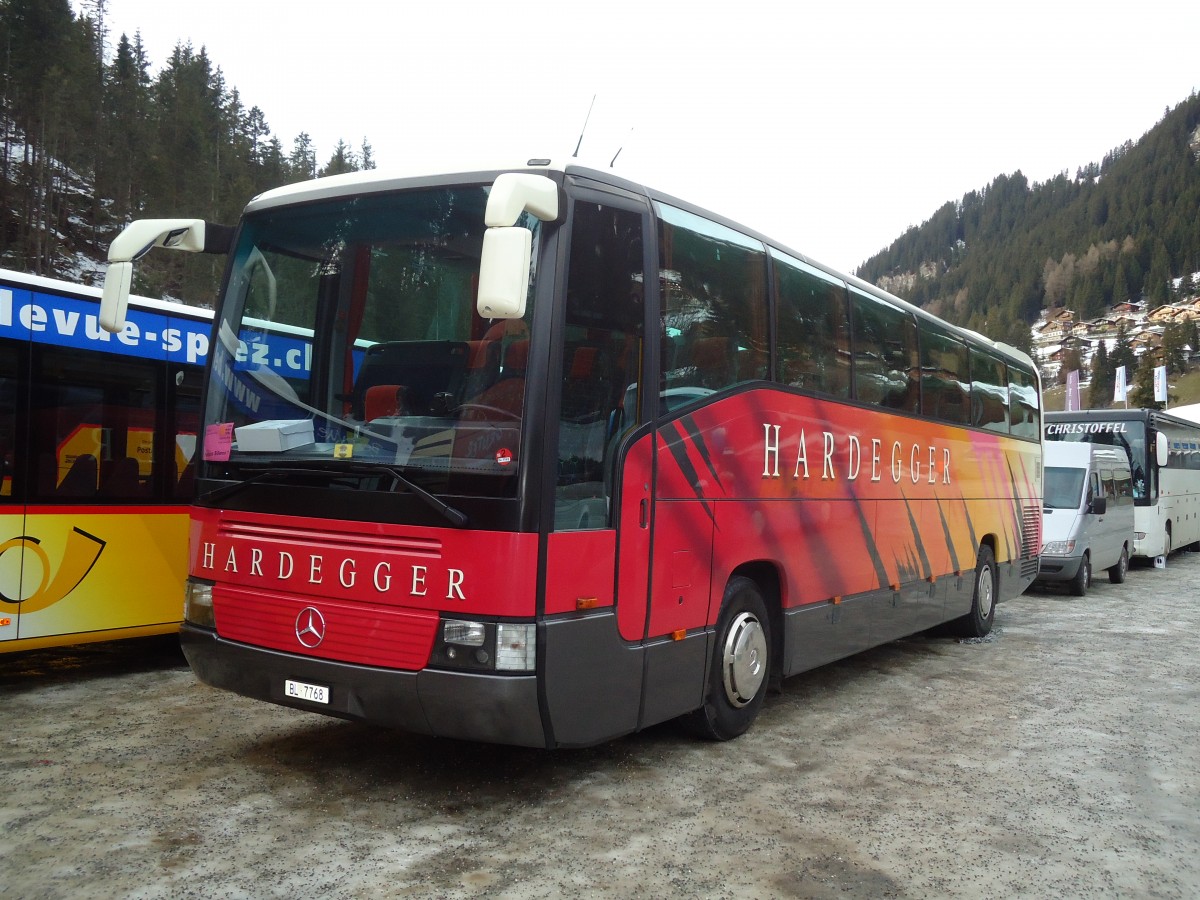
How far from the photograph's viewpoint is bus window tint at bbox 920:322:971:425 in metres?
10.1

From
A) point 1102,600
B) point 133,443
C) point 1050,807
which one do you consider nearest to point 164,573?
point 133,443

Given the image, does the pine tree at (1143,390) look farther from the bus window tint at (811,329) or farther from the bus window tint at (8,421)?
the bus window tint at (8,421)

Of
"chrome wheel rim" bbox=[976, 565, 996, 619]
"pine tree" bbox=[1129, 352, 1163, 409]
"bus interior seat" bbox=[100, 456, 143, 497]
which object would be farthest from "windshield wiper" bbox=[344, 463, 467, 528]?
"pine tree" bbox=[1129, 352, 1163, 409]

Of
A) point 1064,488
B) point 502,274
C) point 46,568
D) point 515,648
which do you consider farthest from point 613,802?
point 1064,488

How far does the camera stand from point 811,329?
7.69m

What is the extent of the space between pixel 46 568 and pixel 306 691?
136 inches

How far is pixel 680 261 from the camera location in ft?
19.5

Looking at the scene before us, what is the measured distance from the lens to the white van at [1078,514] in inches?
648

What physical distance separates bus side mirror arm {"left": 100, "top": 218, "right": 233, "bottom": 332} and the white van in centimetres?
1372

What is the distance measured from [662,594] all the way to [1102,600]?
12.8 meters

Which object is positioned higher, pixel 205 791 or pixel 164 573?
pixel 164 573

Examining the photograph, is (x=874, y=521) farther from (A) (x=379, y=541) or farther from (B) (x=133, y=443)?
(B) (x=133, y=443)

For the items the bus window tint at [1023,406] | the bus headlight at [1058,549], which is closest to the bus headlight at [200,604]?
the bus window tint at [1023,406]

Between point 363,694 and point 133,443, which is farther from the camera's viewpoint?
point 133,443
